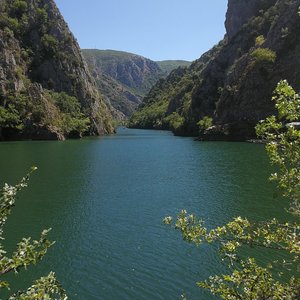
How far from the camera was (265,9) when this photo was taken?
175 meters

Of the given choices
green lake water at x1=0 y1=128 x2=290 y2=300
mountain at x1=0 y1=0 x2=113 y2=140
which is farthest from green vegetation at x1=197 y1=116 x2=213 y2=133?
green lake water at x1=0 y1=128 x2=290 y2=300

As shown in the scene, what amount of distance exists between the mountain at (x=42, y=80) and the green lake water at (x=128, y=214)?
64498 millimetres

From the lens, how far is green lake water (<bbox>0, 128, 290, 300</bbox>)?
71.8 ft

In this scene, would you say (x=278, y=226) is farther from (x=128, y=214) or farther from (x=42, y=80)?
(x=42, y=80)

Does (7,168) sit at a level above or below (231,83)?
below

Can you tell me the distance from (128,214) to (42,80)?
137804mm

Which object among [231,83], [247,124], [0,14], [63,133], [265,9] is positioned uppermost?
[265,9]

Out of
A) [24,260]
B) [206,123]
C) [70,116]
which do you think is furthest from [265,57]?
[24,260]

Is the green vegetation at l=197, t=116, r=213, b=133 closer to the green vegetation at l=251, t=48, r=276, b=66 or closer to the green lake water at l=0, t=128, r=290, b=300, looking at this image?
the green vegetation at l=251, t=48, r=276, b=66

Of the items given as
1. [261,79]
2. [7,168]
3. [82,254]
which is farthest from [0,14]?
[82,254]

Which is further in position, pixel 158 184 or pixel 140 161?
pixel 140 161

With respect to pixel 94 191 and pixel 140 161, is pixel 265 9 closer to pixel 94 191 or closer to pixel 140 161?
pixel 140 161

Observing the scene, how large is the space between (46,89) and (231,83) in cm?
7340

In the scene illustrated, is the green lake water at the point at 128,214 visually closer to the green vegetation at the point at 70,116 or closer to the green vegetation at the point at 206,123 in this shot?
the green vegetation at the point at 206,123
